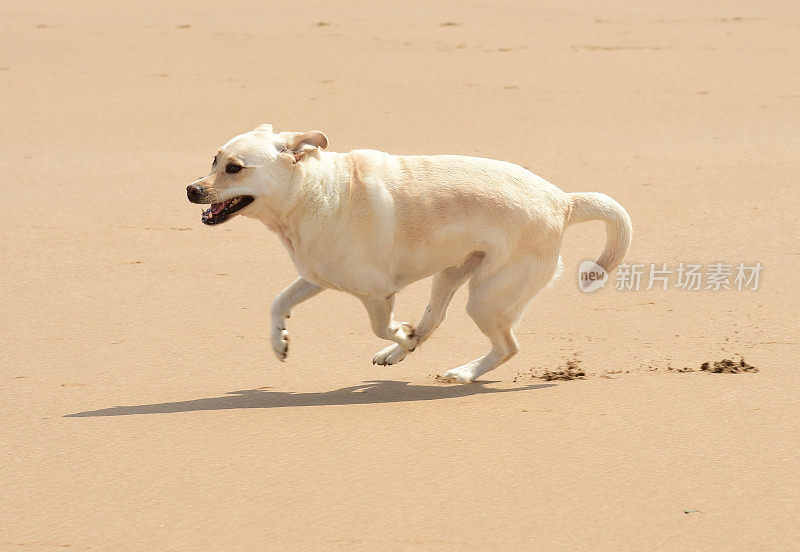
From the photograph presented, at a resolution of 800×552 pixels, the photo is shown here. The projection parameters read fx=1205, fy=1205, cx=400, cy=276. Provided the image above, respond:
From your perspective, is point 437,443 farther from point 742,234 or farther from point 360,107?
point 360,107

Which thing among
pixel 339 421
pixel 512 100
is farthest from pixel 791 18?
pixel 339 421

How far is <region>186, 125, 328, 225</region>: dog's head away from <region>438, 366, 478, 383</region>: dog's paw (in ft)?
4.56

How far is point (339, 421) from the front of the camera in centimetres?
575

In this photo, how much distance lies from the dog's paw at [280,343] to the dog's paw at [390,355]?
22.8 inches

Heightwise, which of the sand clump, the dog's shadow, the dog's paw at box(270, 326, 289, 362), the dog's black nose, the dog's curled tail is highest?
the dog's black nose

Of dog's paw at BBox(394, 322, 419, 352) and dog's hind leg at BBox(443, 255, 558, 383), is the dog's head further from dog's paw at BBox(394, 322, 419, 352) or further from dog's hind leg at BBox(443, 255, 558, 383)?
dog's hind leg at BBox(443, 255, 558, 383)

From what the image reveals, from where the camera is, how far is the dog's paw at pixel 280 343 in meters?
6.48

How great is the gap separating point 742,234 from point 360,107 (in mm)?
5360

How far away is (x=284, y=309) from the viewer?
657 centimetres

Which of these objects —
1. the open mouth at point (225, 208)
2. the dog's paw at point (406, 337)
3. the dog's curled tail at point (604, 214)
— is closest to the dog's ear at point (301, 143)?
the open mouth at point (225, 208)

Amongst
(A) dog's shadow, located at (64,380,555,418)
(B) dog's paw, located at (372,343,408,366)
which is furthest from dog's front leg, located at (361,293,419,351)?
(A) dog's shadow, located at (64,380,555,418)

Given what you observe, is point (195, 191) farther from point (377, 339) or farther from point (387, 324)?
point (377, 339)

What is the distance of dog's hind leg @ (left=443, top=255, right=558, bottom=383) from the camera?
6.35 m

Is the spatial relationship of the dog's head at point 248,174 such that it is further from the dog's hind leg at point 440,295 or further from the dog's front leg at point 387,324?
the dog's hind leg at point 440,295
